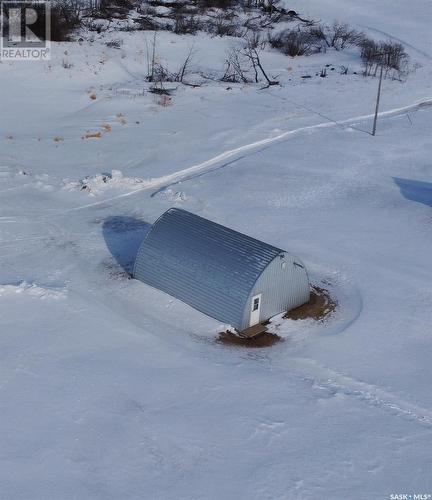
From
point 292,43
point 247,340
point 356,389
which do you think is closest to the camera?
point 356,389

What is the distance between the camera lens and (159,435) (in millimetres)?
15531

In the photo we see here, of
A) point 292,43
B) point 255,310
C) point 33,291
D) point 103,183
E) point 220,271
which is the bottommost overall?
point 33,291

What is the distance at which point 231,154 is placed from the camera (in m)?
30.7

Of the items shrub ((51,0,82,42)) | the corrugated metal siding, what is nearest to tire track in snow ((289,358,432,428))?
the corrugated metal siding

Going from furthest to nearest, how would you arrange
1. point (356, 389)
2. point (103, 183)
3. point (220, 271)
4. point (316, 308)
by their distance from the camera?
point (103, 183), point (316, 308), point (220, 271), point (356, 389)

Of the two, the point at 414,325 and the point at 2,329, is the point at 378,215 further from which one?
the point at 2,329

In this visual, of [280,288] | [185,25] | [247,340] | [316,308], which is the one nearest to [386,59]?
[185,25]

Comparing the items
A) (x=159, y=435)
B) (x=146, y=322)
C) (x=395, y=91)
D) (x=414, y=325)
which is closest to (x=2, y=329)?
(x=146, y=322)

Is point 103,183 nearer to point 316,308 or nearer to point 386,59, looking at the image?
point 316,308

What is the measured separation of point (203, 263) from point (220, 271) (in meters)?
0.62

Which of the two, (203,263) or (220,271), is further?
(203,263)

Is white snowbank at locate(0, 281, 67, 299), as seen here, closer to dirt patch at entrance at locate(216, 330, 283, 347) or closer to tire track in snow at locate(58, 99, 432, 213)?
dirt patch at entrance at locate(216, 330, 283, 347)

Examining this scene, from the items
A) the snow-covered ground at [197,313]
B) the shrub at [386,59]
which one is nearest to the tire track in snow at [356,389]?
the snow-covered ground at [197,313]

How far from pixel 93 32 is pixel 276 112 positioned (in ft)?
47.3
